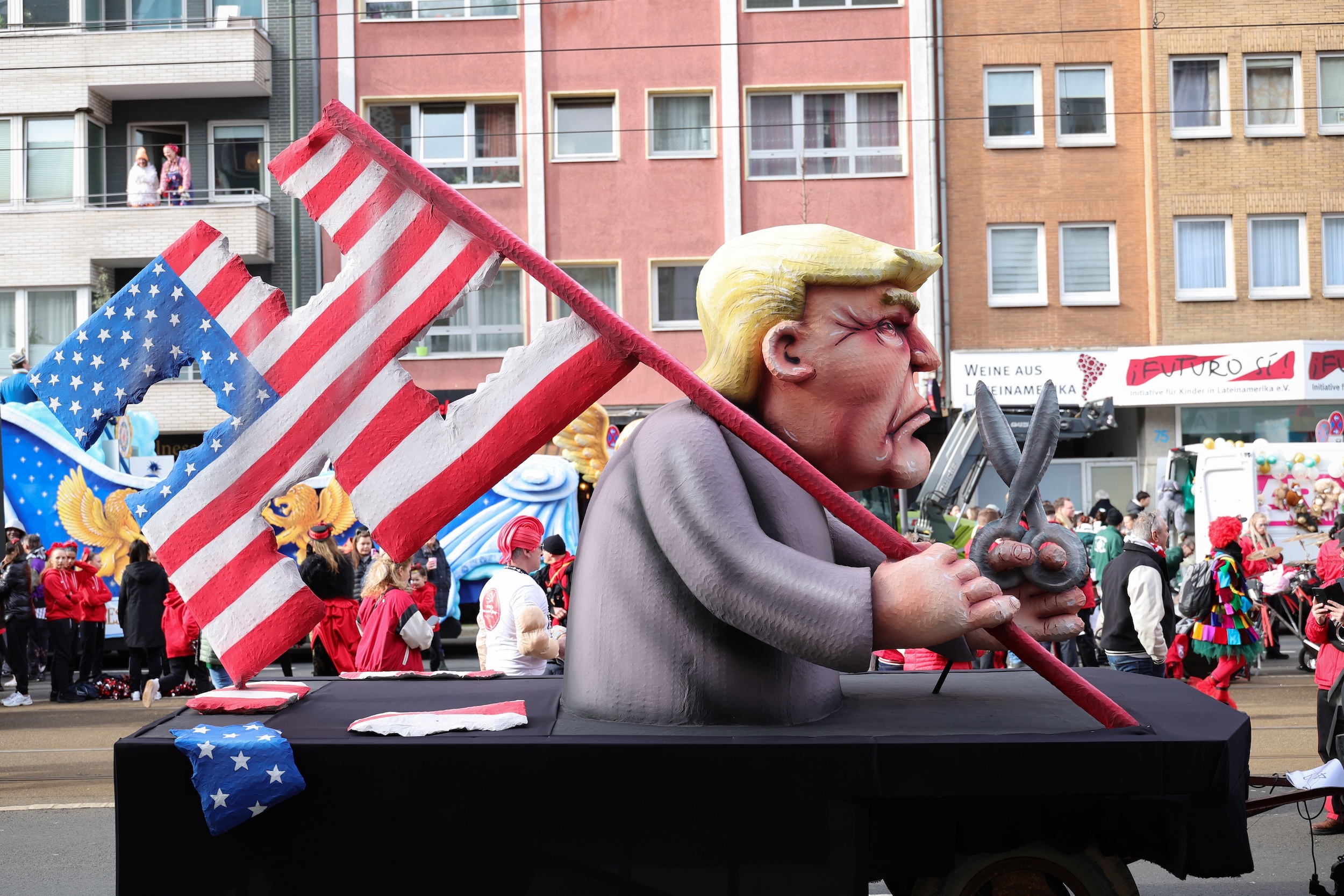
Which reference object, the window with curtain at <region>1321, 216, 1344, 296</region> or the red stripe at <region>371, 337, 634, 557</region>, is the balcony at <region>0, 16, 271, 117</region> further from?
the red stripe at <region>371, 337, 634, 557</region>

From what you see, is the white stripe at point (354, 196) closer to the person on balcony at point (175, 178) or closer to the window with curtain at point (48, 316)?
the person on balcony at point (175, 178)

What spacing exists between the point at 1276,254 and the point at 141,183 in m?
18.8

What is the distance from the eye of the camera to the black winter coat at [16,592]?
12117 mm

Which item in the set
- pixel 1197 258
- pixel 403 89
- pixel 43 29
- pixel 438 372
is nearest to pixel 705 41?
pixel 403 89

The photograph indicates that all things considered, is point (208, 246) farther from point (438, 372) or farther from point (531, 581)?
point (438, 372)

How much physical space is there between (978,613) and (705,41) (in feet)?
68.6

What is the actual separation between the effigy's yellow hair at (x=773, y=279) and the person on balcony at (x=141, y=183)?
2044 cm

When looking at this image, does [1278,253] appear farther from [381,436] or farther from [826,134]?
[381,436]

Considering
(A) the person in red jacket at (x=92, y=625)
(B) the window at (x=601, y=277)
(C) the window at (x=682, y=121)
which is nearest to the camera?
(A) the person in red jacket at (x=92, y=625)

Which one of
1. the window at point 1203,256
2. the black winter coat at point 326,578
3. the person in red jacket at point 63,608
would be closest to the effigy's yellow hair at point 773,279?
the black winter coat at point 326,578

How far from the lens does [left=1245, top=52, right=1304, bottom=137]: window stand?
2275 cm

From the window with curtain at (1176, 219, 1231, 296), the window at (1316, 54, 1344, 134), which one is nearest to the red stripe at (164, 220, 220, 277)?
the window with curtain at (1176, 219, 1231, 296)

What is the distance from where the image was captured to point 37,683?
1413cm

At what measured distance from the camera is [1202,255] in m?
22.6
